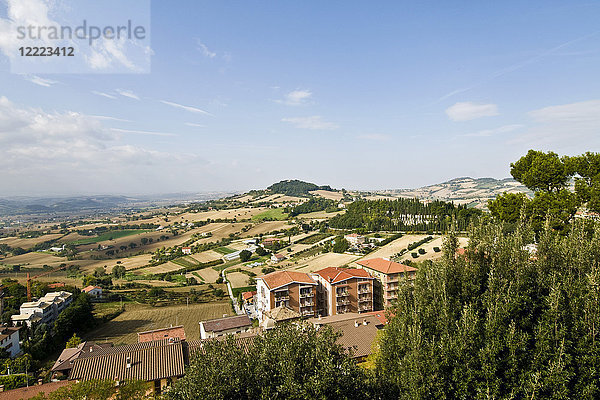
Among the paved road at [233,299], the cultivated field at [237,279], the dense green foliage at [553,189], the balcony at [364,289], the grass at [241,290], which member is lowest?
the paved road at [233,299]

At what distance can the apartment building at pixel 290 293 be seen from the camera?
127ft

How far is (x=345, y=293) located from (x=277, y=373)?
3153 centimetres

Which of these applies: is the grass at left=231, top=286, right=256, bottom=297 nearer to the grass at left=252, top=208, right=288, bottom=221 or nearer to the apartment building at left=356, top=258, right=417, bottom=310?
the apartment building at left=356, top=258, right=417, bottom=310

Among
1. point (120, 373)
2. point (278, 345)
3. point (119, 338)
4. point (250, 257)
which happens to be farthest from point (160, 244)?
point (278, 345)

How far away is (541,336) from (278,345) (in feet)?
25.4

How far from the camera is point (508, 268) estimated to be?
10.8m

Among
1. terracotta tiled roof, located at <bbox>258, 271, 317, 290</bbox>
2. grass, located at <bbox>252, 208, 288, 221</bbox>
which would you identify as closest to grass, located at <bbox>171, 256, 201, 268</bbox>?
terracotta tiled roof, located at <bbox>258, 271, 317, 290</bbox>

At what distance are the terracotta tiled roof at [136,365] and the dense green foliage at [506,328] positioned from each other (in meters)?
14.9

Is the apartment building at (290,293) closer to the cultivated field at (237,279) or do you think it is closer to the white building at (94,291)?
the cultivated field at (237,279)

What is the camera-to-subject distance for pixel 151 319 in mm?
44688

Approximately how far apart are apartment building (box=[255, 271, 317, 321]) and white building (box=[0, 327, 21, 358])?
25.2 m

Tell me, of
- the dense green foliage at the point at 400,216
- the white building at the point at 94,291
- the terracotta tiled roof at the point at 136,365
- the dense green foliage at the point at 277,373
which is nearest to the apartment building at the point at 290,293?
the terracotta tiled roof at the point at 136,365

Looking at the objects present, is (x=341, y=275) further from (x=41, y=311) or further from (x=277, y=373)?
(x=41, y=311)

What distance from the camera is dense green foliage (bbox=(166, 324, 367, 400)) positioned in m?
8.87
